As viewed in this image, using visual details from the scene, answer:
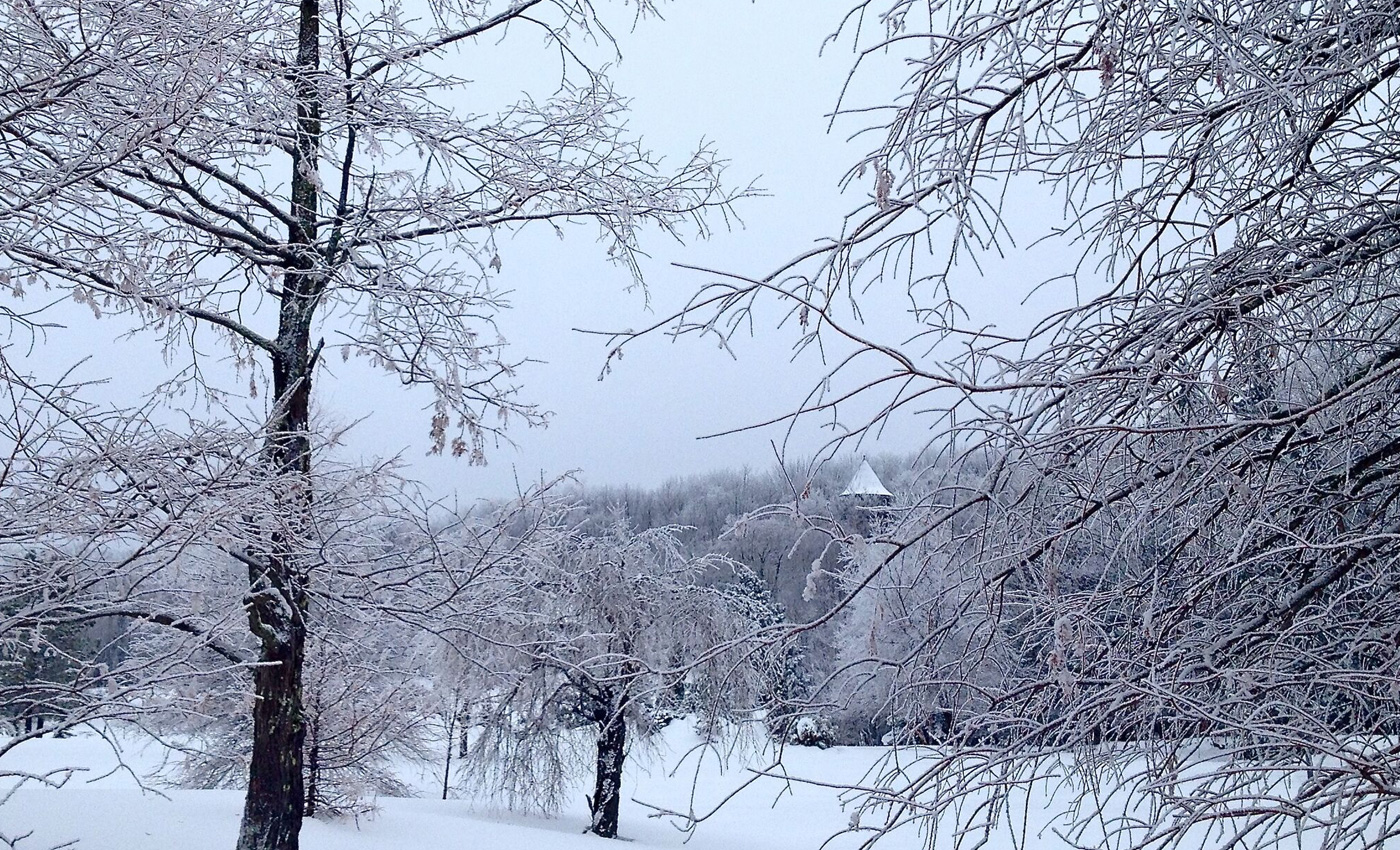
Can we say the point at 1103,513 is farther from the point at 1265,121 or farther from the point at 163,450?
the point at 163,450

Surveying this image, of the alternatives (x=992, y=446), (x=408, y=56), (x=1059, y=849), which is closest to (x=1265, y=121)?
(x=992, y=446)

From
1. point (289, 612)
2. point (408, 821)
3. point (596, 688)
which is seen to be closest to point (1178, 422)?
point (289, 612)

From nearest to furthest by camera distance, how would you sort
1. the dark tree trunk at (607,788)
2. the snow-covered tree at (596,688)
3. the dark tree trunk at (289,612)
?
the dark tree trunk at (289,612), the dark tree trunk at (607,788), the snow-covered tree at (596,688)

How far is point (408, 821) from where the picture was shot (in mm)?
12703

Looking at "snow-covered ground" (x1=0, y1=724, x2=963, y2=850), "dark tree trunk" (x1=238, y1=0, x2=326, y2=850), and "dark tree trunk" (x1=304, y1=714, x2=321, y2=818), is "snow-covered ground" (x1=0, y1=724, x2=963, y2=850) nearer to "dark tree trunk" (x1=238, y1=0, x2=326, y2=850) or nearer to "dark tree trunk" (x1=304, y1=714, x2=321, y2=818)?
"dark tree trunk" (x1=238, y1=0, x2=326, y2=850)

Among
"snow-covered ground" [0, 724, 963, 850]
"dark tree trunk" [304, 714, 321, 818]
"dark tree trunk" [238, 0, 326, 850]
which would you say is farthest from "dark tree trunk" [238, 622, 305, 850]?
"dark tree trunk" [304, 714, 321, 818]

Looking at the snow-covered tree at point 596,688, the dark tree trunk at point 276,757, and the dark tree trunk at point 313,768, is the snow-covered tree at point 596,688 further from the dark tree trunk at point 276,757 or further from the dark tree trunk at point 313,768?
the dark tree trunk at point 276,757

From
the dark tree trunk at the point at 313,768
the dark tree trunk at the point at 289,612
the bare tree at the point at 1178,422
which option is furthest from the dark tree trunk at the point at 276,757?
the dark tree trunk at the point at 313,768

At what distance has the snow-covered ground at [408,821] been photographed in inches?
266

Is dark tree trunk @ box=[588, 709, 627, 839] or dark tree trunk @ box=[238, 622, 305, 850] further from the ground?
dark tree trunk @ box=[238, 622, 305, 850]

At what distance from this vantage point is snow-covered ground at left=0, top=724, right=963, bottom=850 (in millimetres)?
6746

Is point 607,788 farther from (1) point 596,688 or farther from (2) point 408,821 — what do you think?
(2) point 408,821

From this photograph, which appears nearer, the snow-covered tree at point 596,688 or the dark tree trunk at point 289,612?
the dark tree trunk at point 289,612

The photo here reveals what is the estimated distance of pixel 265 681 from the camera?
5.88m
